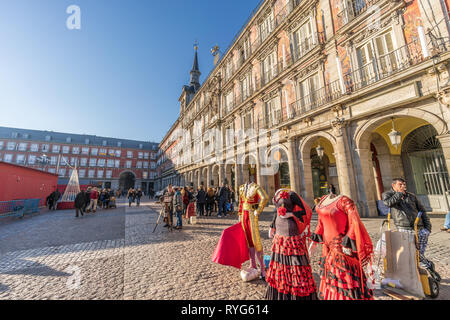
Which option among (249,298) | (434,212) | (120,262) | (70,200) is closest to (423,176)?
(434,212)

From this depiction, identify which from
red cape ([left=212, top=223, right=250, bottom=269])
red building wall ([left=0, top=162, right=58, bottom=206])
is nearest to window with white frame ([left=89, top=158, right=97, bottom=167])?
red building wall ([left=0, top=162, right=58, bottom=206])

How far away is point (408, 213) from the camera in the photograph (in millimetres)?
2812

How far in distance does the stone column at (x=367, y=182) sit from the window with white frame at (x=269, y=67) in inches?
322

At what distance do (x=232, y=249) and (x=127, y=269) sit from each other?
7.25 ft

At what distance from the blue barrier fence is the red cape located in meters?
13.3

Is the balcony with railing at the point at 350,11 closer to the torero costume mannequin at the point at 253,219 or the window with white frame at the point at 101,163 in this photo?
the torero costume mannequin at the point at 253,219

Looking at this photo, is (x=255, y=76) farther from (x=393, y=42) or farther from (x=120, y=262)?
(x=120, y=262)

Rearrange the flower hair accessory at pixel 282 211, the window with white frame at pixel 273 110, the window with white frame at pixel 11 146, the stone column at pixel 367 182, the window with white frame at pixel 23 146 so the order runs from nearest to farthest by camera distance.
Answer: the flower hair accessory at pixel 282 211 < the stone column at pixel 367 182 < the window with white frame at pixel 273 110 < the window with white frame at pixel 11 146 < the window with white frame at pixel 23 146

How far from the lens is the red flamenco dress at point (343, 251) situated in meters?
1.93

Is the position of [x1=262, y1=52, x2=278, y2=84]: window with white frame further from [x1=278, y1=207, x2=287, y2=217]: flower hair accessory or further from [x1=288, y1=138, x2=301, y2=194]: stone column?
[x1=278, y1=207, x2=287, y2=217]: flower hair accessory

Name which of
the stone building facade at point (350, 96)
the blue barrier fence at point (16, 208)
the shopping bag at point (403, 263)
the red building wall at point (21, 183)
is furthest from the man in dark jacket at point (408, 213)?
the red building wall at point (21, 183)

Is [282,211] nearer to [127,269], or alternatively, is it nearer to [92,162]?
[127,269]

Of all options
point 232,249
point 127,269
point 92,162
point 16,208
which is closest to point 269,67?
point 232,249

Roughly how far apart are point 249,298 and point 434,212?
11.3m
